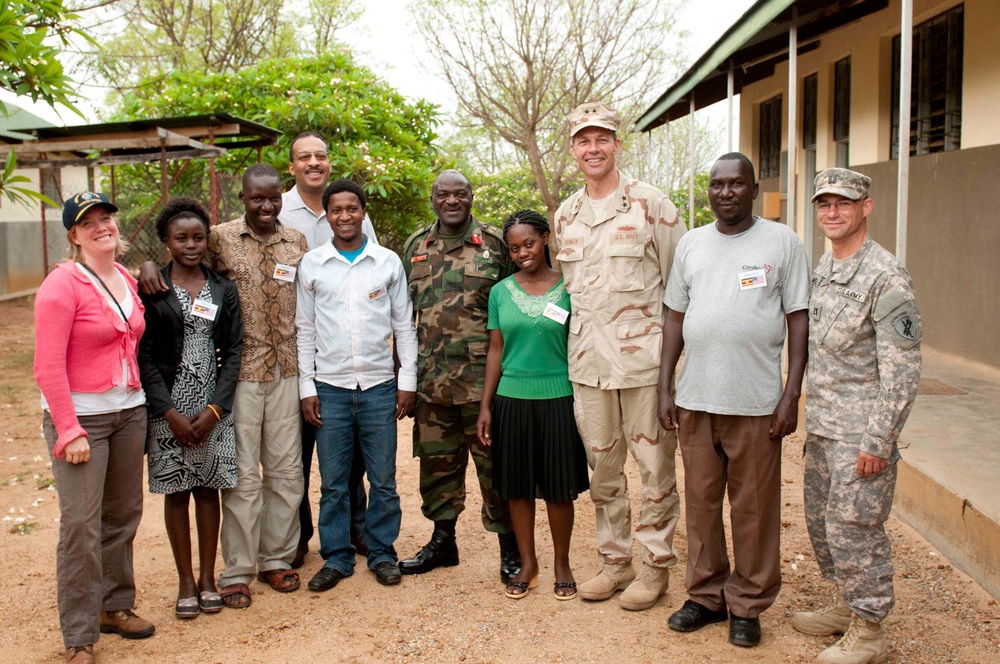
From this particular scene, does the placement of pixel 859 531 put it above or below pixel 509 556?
above

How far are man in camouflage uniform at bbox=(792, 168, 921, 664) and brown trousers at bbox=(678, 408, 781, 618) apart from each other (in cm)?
23

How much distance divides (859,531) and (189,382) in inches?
110

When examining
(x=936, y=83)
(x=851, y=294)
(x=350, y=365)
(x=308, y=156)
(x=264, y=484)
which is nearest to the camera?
(x=851, y=294)

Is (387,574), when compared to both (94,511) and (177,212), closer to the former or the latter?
(94,511)

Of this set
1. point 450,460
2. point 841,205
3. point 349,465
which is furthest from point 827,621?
point 349,465

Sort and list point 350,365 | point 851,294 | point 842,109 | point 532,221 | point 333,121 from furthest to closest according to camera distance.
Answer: point 842,109, point 333,121, point 350,365, point 532,221, point 851,294

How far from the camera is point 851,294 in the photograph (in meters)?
3.33

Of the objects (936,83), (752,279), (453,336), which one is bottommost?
(453,336)

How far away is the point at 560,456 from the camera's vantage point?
405 cm

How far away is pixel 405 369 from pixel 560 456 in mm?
901

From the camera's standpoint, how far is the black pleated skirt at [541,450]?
4.06 m

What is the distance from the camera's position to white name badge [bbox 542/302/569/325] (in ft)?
13.1

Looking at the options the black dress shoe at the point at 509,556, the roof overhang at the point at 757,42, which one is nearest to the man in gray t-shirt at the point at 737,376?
the black dress shoe at the point at 509,556

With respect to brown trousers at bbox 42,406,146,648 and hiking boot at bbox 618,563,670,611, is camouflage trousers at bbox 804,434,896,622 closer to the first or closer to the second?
hiking boot at bbox 618,563,670,611
